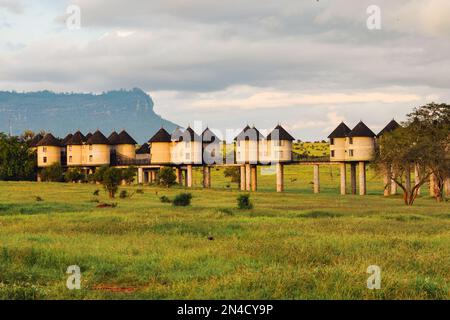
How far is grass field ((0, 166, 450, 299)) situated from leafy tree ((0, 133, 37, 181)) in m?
63.2

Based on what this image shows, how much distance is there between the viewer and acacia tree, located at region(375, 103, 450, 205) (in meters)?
59.5

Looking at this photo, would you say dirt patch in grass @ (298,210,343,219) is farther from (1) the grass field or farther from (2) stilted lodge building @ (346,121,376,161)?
(2) stilted lodge building @ (346,121,376,161)

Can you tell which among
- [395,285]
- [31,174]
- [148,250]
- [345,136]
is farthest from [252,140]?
[395,285]

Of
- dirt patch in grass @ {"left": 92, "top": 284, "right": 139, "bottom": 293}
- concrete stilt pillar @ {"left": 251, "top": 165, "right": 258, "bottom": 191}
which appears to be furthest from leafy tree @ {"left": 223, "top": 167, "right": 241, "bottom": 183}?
dirt patch in grass @ {"left": 92, "top": 284, "right": 139, "bottom": 293}

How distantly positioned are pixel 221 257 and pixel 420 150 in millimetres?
45023

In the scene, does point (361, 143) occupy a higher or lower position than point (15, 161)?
higher

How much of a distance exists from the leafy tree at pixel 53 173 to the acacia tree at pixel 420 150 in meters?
45.7

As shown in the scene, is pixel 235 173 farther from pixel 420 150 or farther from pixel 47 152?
pixel 420 150

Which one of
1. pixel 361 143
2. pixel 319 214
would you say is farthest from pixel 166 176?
pixel 319 214

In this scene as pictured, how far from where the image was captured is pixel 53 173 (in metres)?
91.6

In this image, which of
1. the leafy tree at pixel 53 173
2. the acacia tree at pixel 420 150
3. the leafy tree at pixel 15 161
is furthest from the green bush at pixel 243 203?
the leafy tree at pixel 15 161

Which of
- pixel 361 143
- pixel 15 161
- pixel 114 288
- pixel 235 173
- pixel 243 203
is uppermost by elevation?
pixel 361 143

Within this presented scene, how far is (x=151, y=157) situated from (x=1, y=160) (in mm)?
21161
